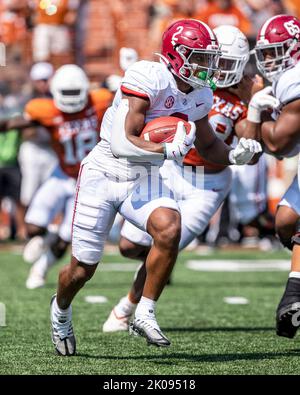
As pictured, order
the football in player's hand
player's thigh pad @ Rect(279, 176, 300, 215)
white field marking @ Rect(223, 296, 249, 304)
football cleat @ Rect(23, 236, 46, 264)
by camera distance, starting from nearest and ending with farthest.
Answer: the football in player's hand
player's thigh pad @ Rect(279, 176, 300, 215)
white field marking @ Rect(223, 296, 249, 304)
football cleat @ Rect(23, 236, 46, 264)

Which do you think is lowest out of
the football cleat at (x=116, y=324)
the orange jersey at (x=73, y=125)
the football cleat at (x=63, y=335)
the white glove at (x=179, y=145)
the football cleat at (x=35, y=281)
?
the football cleat at (x=35, y=281)

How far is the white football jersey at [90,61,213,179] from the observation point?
4.51 metres

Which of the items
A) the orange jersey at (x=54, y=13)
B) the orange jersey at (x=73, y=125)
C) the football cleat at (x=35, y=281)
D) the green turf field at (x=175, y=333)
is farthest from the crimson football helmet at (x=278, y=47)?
the orange jersey at (x=54, y=13)

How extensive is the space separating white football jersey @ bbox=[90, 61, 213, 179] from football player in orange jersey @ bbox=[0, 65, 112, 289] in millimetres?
3063

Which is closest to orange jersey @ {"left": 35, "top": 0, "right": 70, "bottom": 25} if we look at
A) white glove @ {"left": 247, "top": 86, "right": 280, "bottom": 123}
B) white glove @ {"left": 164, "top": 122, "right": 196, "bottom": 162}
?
white glove @ {"left": 247, "top": 86, "right": 280, "bottom": 123}

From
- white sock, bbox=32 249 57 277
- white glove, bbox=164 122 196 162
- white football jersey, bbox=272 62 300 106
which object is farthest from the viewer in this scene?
white sock, bbox=32 249 57 277

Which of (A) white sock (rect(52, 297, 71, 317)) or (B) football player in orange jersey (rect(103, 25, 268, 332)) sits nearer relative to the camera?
(A) white sock (rect(52, 297, 71, 317))

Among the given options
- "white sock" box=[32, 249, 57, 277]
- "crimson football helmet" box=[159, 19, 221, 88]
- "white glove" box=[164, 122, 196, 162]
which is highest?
"crimson football helmet" box=[159, 19, 221, 88]

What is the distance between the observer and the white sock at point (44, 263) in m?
7.99

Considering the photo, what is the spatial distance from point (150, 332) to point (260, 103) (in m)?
1.30

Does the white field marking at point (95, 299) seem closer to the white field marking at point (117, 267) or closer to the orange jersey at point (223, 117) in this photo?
the orange jersey at point (223, 117)

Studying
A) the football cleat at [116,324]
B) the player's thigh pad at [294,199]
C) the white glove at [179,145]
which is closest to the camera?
the white glove at [179,145]

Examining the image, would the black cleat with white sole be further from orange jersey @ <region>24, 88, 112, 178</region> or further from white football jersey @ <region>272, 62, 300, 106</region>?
orange jersey @ <region>24, 88, 112, 178</region>
